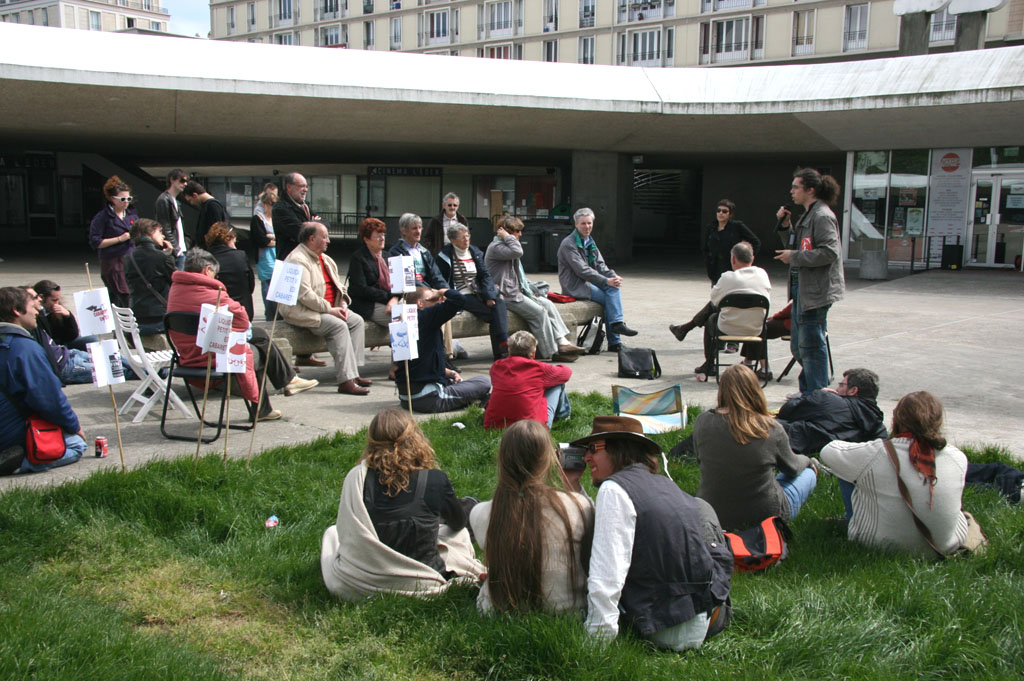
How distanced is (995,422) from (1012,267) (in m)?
17.5

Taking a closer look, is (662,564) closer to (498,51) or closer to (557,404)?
(557,404)

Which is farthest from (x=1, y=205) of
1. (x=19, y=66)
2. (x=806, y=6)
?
(x=806, y=6)

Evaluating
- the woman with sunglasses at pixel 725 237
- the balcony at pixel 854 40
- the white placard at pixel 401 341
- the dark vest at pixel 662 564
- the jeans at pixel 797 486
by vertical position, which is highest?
the balcony at pixel 854 40

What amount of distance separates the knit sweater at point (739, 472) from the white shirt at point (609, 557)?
1271mm

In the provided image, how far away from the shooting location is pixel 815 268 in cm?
719

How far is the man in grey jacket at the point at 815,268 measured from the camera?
280 inches

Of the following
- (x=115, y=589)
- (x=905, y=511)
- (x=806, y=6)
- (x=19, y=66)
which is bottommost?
(x=115, y=589)

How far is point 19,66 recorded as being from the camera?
16141 millimetres

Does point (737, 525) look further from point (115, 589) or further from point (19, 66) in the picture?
point (19, 66)

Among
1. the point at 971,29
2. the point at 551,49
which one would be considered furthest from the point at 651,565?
A: the point at 551,49

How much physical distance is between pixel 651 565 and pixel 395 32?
67.9 m

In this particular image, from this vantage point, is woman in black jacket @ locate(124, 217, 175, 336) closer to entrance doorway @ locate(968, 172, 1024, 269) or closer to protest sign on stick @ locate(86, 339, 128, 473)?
protest sign on stick @ locate(86, 339, 128, 473)

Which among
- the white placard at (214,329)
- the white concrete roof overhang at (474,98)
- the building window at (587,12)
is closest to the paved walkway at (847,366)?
the white placard at (214,329)

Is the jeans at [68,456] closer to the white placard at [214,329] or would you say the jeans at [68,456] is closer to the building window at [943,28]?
the white placard at [214,329]
